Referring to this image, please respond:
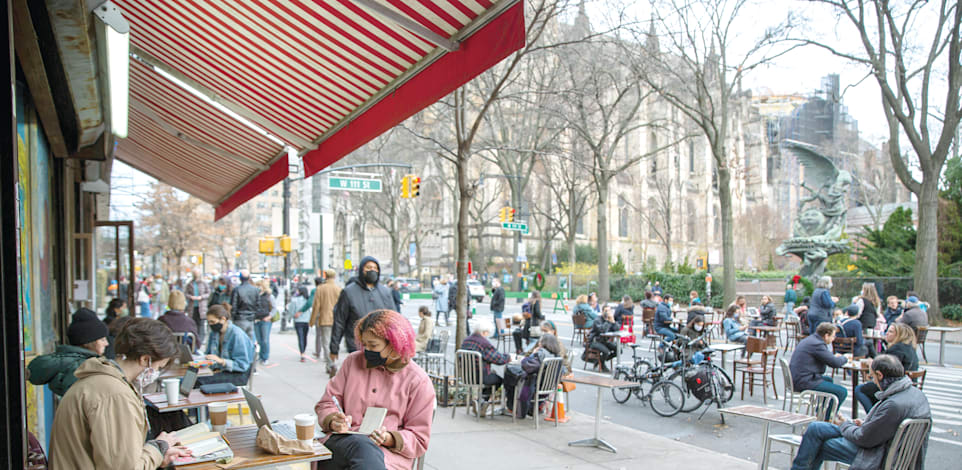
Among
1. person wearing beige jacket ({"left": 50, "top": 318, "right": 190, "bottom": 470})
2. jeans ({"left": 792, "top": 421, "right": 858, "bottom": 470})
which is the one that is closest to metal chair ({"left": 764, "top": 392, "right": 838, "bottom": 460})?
jeans ({"left": 792, "top": 421, "right": 858, "bottom": 470})

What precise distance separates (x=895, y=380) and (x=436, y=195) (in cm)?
6470

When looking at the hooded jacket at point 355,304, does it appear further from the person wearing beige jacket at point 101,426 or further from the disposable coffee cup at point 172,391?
the person wearing beige jacket at point 101,426

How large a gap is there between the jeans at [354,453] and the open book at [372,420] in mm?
40

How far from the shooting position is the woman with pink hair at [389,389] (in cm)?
447

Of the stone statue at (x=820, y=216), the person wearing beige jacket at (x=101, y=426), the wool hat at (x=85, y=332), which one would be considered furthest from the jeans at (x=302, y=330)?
the stone statue at (x=820, y=216)

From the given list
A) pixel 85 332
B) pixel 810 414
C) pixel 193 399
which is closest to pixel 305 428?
pixel 193 399

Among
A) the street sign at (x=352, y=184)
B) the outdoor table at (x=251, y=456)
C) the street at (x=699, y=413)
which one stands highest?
the street sign at (x=352, y=184)

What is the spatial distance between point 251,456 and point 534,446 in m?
5.08

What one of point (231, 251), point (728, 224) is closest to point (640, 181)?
point (728, 224)

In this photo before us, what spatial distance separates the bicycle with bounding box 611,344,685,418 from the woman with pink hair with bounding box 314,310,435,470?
22.1ft

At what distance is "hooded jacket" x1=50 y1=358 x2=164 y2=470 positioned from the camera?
10.3 feet

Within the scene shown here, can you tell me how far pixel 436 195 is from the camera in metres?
69.8

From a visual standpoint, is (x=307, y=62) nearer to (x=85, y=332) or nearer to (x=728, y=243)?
(x=85, y=332)

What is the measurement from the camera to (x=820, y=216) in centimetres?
3391
